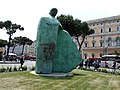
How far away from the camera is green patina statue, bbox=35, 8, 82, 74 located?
→ 56.3 feet

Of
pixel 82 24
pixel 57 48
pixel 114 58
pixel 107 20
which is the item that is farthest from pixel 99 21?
pixel 57 48

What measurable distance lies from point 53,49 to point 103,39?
201ft

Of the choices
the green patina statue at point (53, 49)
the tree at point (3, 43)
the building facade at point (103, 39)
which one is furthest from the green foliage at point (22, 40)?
the green patina statue at point (53, 49)

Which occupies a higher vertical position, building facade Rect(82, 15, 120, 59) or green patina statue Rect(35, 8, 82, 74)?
building facade Rect(82, 15, 120, 59)

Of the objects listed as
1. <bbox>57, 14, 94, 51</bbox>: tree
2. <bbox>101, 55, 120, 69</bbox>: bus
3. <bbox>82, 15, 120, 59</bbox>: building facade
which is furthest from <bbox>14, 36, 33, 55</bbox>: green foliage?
<bbox>101, 55, 120, 69</bbox>: bus

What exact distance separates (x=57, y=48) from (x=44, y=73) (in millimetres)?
2467

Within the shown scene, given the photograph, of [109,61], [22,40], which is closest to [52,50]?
[109,61]

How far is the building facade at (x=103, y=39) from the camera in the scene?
72.6 m

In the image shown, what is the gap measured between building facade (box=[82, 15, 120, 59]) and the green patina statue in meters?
54.7

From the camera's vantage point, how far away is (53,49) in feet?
56.5

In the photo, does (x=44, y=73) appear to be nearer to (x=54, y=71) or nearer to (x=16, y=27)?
(x=54, y=71)

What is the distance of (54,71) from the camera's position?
60.9ft

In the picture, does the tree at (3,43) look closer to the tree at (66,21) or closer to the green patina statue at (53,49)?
the tree at (66,21)

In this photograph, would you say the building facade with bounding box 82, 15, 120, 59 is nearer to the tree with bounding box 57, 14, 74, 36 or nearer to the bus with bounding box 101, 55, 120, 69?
the bus with bounding box 101, 55, 120, 69
